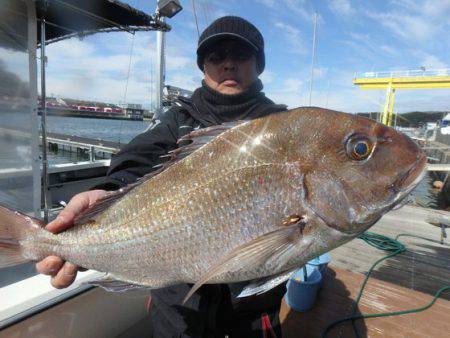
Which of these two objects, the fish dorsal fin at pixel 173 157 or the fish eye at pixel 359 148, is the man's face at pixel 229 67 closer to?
the fish dorsal fin at pixel 173 157

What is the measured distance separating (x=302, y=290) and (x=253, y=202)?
2.39 m

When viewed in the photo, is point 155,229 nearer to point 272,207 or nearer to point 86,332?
point 272,207

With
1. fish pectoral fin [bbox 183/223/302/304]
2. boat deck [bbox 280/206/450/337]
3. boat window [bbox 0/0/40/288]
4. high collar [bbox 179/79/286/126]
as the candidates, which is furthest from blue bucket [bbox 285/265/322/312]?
boat window [bbox 0/0/40/288]

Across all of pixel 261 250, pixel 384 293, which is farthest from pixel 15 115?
pixel 384 293

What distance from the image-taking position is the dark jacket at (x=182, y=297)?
1.67 m

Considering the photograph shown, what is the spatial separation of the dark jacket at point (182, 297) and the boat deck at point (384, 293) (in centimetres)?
145

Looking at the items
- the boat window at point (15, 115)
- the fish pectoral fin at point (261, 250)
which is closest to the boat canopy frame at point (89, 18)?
the boat window at point (15, 115)

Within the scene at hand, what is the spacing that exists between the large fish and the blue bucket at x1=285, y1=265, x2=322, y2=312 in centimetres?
216

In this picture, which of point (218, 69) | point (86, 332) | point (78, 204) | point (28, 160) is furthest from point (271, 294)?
point (28, 160)

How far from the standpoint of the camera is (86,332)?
2.41m

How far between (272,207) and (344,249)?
14.3ft

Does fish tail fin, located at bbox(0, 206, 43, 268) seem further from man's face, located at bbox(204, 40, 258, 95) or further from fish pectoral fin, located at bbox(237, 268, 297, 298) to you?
man's face, located at bbox(204, 40, 258, 95)

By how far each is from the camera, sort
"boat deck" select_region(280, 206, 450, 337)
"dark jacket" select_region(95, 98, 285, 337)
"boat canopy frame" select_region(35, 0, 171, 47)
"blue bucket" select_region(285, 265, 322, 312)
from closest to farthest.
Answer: "dark jacket" select_region(95, 98, 285, 337) → "boat deck" select_region(280, 206, 450, 337) → "blue bucket" select_region(285, 265, 322, 312) → "boat canopy frame" select_region(35, 0, 171, 47)

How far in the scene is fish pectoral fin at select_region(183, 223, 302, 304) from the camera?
1.11m
